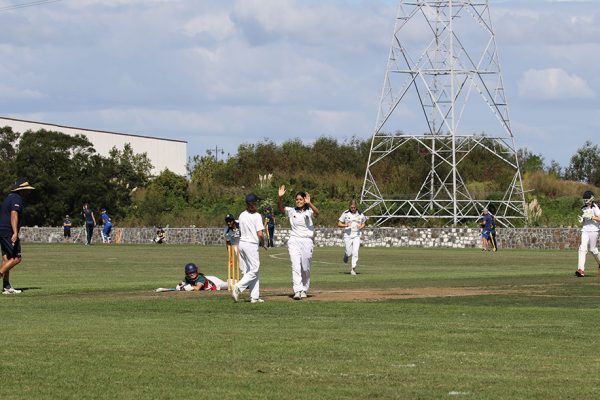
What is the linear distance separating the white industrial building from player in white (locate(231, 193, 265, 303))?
287 ft

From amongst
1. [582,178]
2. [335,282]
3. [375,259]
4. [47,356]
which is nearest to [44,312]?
[47,356]

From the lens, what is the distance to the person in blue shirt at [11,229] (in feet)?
82.7

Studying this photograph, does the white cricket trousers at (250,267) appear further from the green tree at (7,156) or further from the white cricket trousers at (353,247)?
the green tree at (7,156)

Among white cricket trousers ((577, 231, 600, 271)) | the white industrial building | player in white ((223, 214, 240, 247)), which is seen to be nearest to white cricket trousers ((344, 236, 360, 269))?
white cricket trousers ((577, 231, 600, 271))

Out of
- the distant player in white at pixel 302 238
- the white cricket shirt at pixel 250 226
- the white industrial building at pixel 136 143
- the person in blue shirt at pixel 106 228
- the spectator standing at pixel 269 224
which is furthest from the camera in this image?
the white industrial building at pixel 136 143

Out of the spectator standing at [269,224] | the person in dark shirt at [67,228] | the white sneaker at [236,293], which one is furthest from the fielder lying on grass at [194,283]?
the person in dark shirt at [67,228]

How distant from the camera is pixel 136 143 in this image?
404ft

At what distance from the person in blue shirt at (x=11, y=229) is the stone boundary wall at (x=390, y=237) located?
143 ft

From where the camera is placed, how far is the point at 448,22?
71312mm

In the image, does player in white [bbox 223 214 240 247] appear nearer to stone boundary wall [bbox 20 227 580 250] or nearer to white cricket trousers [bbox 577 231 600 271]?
white cricket trousers [bbox 577 231 600 271]

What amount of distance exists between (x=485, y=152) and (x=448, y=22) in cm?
2489

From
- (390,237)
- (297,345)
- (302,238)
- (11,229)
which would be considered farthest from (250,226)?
(390,237)

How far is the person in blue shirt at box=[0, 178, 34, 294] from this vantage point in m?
25.2

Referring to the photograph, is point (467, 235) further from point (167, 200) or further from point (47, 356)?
point (47, 356)
